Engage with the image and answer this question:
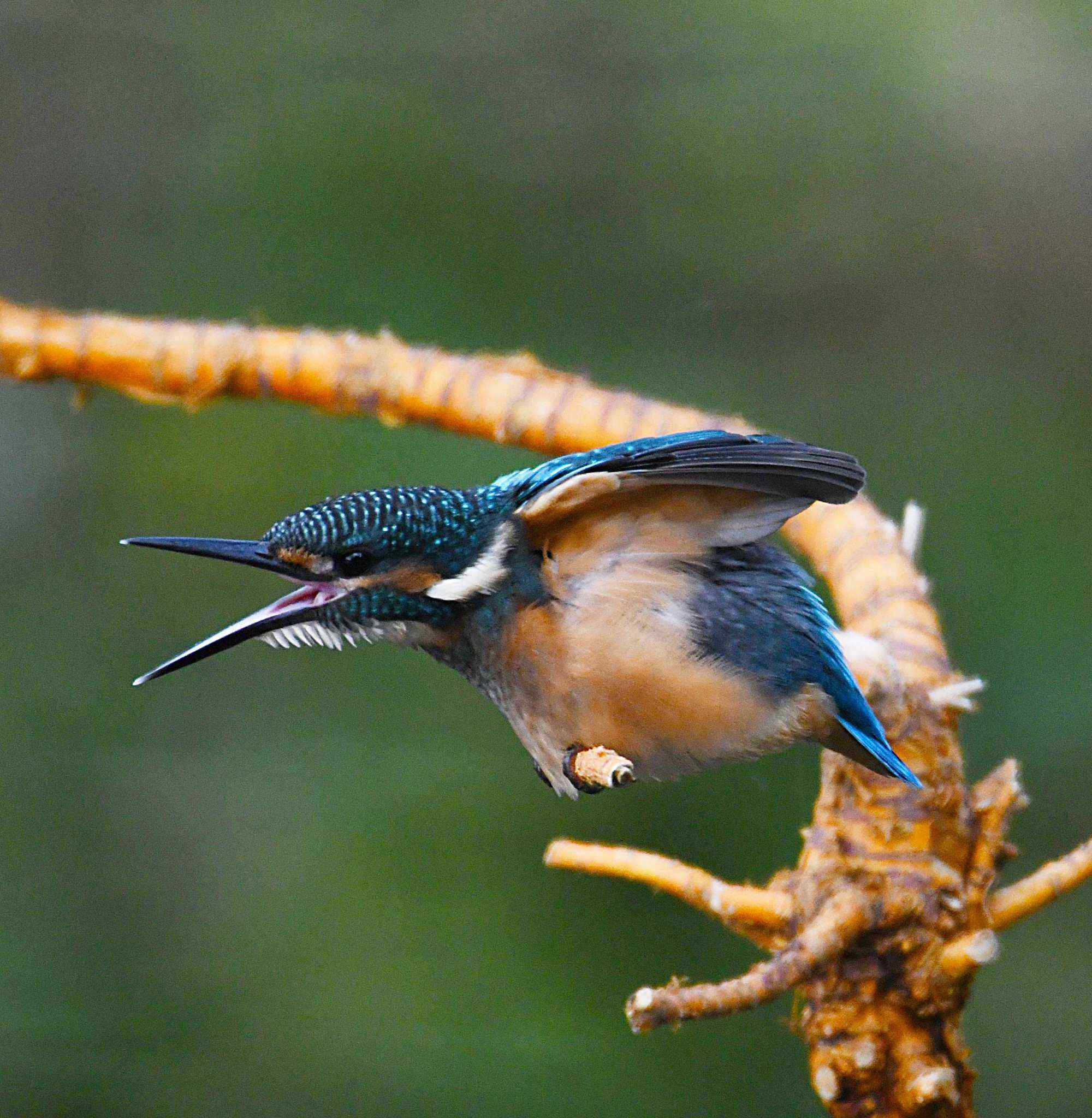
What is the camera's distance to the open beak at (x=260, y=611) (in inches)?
48.1

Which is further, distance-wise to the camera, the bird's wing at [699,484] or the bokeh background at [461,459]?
the bokeh background at [461,459]

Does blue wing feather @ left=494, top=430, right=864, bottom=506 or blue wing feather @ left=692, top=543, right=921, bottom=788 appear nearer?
blue wing feather @ left=494, top=430, right=864, bottom=506

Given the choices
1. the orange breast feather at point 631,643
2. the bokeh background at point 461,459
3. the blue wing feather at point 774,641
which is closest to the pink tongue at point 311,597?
the orange breast feather at point 631,643

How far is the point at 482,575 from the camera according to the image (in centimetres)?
132

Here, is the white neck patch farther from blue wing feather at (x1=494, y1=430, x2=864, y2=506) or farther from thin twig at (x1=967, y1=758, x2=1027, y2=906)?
thin twig at (x1=967, y1=758, x2=1027, y2=906)

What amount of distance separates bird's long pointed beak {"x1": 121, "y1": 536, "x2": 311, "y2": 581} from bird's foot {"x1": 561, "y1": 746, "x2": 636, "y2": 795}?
29 centimetres

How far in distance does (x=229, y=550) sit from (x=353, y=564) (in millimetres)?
108

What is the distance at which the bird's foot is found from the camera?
121cm

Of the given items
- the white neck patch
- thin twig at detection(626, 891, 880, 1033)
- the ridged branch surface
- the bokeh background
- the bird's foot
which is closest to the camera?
thin twig at detection(626, 891, 880, 1033)

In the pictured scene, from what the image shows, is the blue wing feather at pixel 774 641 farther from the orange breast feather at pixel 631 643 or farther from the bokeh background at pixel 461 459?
the bokeh background at pixel 461 459

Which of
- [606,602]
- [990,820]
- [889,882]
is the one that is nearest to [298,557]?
[606,602]

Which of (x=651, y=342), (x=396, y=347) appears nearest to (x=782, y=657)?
(x=396, y=347)

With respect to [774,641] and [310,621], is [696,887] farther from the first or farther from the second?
[310,621]

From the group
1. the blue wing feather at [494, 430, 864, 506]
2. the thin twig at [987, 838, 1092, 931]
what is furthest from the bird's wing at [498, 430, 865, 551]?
the thin twig at [987, 838, 1092, 931]
